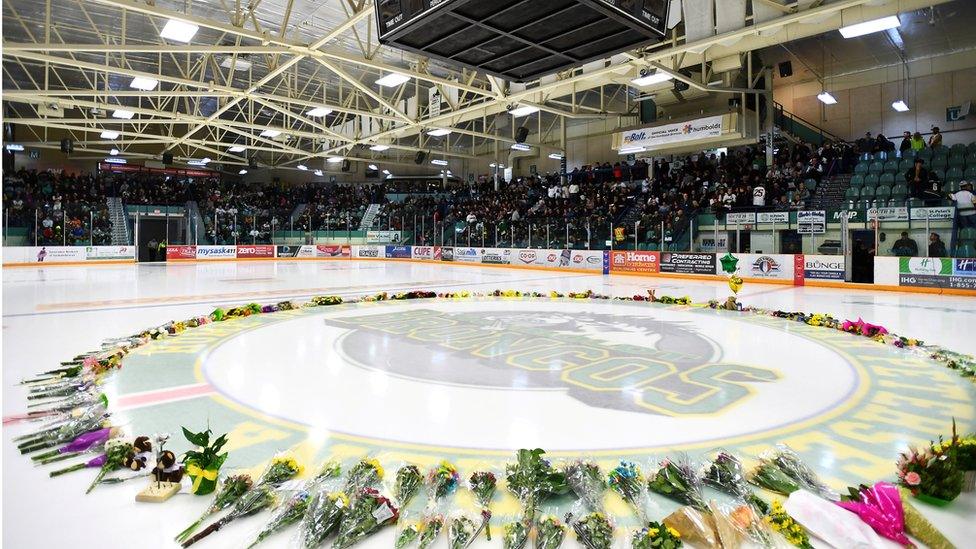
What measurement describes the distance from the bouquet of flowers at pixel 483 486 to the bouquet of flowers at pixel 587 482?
0.51m

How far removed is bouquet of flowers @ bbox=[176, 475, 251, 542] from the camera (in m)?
3.42

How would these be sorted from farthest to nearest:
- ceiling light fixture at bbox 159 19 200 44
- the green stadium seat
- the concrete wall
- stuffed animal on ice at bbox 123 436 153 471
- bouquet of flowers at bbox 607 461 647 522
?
1. the concrete wall
2. the green stadium seat
3. ceiling light fixture at bbox 159 19 200 44
4. stuffed animal on ice at bbox 123 436 153 471
5. bouquet of flowers at bbox 607 461 647 522

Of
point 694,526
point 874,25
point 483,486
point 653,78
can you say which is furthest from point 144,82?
point 694,526

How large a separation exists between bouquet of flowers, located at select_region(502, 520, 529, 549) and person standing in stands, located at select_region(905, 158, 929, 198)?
20897 millimetres

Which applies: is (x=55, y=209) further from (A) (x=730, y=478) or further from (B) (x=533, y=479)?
(A) (x=730, y=478)

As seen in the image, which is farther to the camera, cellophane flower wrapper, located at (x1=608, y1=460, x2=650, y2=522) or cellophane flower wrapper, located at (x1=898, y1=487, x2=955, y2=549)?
cellophane flower wrapper, located at (x1=608, y1=460, x2=650, y2=522)

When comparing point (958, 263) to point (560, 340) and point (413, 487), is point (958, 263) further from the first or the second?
point (413, 487)

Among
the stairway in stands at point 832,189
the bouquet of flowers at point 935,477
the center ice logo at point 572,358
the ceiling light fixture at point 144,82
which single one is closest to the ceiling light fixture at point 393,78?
the ceiling light fixture at point 144,82

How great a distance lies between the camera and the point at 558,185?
110ft

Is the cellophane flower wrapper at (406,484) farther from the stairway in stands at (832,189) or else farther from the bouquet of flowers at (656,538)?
the stairway in stands at (832,189)

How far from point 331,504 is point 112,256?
33.0m

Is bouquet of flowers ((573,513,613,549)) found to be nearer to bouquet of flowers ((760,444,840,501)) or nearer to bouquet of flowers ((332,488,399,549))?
bouquet of flowers ((332,488,399,549))

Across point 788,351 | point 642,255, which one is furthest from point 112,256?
point 788,351

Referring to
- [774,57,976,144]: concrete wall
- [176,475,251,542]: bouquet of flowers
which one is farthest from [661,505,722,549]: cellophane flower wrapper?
[774,57,976,144]: concrete wall
